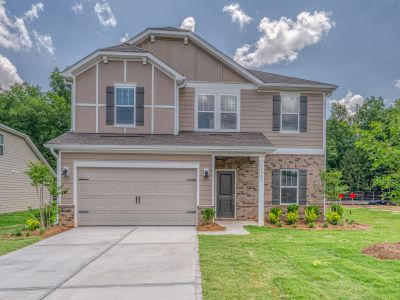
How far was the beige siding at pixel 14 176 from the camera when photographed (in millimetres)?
16609

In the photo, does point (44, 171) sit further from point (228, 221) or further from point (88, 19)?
point (88, 19)

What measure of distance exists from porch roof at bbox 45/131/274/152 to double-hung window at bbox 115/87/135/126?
0.58 meters

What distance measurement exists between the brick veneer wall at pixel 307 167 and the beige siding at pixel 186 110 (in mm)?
3498

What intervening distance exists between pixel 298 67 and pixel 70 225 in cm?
2090

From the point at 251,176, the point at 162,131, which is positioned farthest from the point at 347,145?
the point at 162,131

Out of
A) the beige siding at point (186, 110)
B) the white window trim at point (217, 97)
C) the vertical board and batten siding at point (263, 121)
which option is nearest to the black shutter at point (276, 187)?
the vertical board and batten siding at point (263, 121)

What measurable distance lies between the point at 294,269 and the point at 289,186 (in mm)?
7306

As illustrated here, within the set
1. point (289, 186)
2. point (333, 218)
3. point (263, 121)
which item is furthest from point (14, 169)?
point (333, 218)

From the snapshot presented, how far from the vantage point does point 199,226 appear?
1042 centimetres

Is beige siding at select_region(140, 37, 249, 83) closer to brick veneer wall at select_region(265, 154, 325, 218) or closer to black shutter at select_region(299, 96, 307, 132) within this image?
black shutter at select_region(299, 96, 307, 132)

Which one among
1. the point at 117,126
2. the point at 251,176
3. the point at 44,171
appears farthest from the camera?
the point at 251,176

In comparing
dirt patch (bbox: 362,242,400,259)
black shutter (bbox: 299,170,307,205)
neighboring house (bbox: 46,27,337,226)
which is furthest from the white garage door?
dirt patch (bbox: 362,242,400,259)

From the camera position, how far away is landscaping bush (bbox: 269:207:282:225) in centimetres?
1159

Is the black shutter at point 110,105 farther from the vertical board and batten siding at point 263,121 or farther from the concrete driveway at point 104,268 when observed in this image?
the vertical board and batten siding at point 263,121
